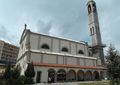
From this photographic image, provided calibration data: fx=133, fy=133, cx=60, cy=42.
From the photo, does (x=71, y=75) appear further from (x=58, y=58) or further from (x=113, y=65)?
(x=113, y=65)

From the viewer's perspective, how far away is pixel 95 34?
1918 inches

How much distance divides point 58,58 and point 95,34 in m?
20.9

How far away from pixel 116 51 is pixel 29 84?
657 inches

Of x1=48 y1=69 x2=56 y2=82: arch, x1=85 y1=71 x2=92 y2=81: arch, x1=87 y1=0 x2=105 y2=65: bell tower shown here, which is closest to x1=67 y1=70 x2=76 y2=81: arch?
x1=48 y1=69 x2=56 y2=82: arch

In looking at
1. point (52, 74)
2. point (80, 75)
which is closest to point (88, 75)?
point (80, 75)

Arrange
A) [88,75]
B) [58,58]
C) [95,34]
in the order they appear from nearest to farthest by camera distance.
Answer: [58,58], [88,75], [95,34]

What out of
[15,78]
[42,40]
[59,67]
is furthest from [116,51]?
[42,40]

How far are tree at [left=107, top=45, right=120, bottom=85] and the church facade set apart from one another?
52.1ft

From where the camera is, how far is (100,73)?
129 feet

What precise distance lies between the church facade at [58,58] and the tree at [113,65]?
15.9m

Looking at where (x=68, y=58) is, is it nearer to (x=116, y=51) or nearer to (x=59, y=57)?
(x=59, y=57)

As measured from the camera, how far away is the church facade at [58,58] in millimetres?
30188

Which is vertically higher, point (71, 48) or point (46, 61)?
point (71, 48)

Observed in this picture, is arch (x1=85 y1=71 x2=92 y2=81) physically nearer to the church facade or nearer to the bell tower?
the church facade
